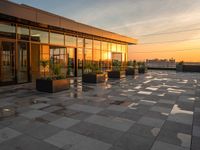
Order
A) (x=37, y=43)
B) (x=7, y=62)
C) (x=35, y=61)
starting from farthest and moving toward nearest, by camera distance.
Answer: (x=35, y=61)
(x=37, y=43)
(x=7, y=62)

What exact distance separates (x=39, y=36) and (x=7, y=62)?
2.65m

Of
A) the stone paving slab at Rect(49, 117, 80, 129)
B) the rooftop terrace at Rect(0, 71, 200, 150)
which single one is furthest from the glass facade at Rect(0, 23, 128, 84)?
the stone paving slab at Rect(49, 117, 80, 129)

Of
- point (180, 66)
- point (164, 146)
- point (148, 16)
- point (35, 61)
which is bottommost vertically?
point (164, 146)

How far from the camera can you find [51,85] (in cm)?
682

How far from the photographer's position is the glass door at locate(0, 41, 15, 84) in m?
8.23

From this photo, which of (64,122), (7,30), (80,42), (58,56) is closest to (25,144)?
(64,122)

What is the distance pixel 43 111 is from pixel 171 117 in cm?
339

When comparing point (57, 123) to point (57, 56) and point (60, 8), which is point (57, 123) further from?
point (60, 8)

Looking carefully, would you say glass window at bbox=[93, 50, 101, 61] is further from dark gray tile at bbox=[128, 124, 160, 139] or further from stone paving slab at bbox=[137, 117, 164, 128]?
dark gray tile at bbox=[128, 124, 160, 139]

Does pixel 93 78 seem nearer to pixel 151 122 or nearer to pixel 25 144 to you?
pixel 151 122

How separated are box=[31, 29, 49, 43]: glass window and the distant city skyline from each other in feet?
8.34

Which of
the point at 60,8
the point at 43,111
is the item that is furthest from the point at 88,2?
the point at 43,111

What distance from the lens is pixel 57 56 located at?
39.0 feet

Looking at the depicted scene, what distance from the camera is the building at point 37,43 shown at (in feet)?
26.9
